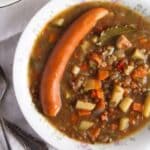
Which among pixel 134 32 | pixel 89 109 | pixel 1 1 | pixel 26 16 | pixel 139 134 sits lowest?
pixel 139 134

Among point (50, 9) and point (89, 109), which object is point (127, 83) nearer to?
point (89, 109)

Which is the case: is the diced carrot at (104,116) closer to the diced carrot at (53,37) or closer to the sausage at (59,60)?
the sausage at (59,60)

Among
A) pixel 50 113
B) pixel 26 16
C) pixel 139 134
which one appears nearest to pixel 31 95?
pixel 50 113

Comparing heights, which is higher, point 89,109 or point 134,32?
point 134,32

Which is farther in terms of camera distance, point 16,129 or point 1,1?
point 16,129

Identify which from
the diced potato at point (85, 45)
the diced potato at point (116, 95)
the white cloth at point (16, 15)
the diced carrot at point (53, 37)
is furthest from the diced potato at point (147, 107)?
the white cloth at point (16, 15)
